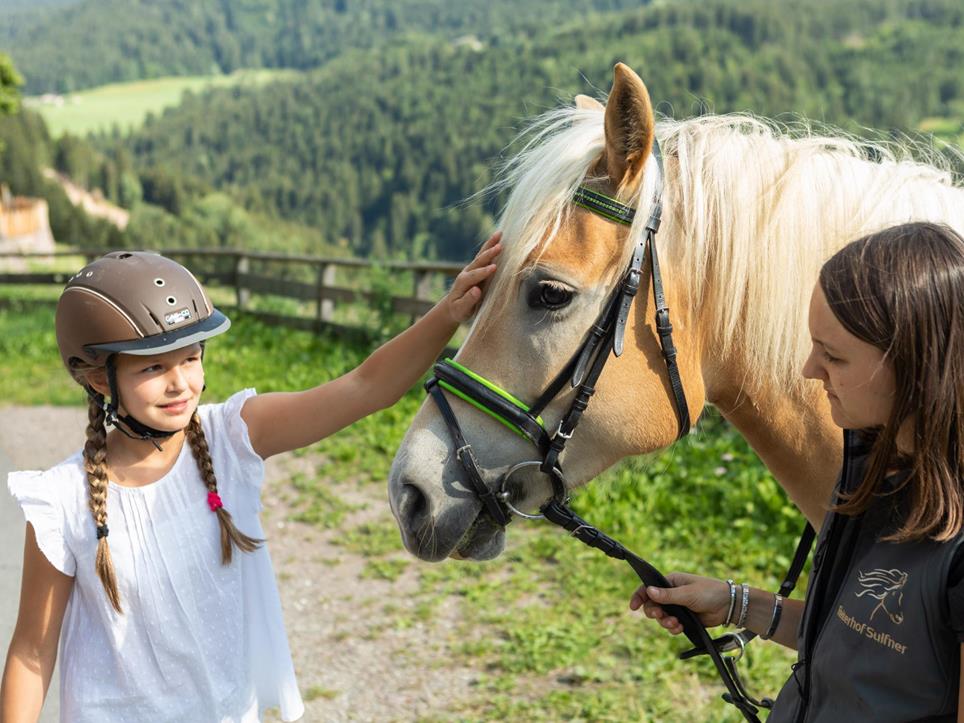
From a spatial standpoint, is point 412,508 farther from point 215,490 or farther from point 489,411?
point 215,490

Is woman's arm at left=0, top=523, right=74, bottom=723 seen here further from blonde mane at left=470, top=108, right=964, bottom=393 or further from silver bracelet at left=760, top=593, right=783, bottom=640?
silver bracelet at left=760, top=593, right=783, bottom=640

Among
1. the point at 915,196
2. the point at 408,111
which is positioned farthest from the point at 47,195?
the point at 915,196

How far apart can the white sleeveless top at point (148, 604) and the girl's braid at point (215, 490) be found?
2 centimetres

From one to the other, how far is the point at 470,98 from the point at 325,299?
84666 millimetres

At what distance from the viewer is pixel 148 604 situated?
75.6 inches

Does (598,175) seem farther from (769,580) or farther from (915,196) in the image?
(769,580)

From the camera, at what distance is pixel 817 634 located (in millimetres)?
1489

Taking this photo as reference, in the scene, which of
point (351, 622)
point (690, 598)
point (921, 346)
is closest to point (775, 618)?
point (690, 598)

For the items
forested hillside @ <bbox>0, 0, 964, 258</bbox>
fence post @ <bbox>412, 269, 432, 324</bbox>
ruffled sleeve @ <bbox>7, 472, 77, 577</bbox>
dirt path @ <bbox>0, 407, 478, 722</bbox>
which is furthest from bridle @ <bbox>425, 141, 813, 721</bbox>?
forested hillside @ <bbox>0, 0, 964, 258</bbox>

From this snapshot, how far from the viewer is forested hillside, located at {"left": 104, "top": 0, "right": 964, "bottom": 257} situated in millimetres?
74250

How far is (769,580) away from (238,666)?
3156 millimetres

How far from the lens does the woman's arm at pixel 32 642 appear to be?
1803 mm

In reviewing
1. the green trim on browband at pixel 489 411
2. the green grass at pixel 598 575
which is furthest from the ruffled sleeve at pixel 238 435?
the green grass at pixel 598 575

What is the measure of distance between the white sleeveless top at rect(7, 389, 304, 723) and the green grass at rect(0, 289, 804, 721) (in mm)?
1036
